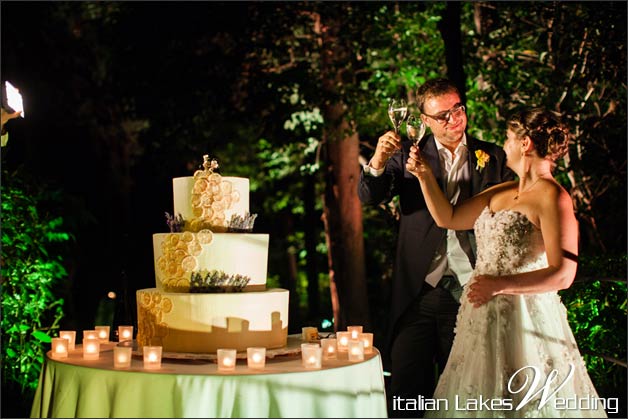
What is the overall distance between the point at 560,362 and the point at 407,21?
6.46 metres

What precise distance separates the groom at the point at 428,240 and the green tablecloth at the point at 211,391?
879mm

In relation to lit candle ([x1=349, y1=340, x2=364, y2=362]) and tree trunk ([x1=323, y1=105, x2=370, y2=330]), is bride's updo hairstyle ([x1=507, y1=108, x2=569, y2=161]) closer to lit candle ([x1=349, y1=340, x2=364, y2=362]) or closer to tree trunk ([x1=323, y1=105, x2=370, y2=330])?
lit candle ([x1=349, y1=340, x2=364, y2=362])

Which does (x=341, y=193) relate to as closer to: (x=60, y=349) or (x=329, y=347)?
(x=329, y=347)

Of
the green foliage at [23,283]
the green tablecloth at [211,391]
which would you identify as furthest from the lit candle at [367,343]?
the green foliage at [23,283]

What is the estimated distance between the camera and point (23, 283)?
7.30 meters

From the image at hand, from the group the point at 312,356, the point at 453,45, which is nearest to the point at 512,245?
the point at 312,356

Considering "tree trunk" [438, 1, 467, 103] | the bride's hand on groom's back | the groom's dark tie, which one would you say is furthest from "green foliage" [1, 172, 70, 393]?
the bride's hand on groom's back

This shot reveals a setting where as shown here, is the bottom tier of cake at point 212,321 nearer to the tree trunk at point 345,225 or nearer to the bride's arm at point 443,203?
the bride's arm at point 443,203

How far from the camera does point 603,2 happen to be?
321 inches

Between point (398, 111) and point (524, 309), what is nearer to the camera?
point (524, 309)

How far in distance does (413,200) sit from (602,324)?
2.67m

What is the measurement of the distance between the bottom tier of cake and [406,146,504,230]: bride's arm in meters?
1.04

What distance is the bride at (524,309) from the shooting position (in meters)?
4.00

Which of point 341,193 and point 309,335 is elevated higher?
point 341,193
